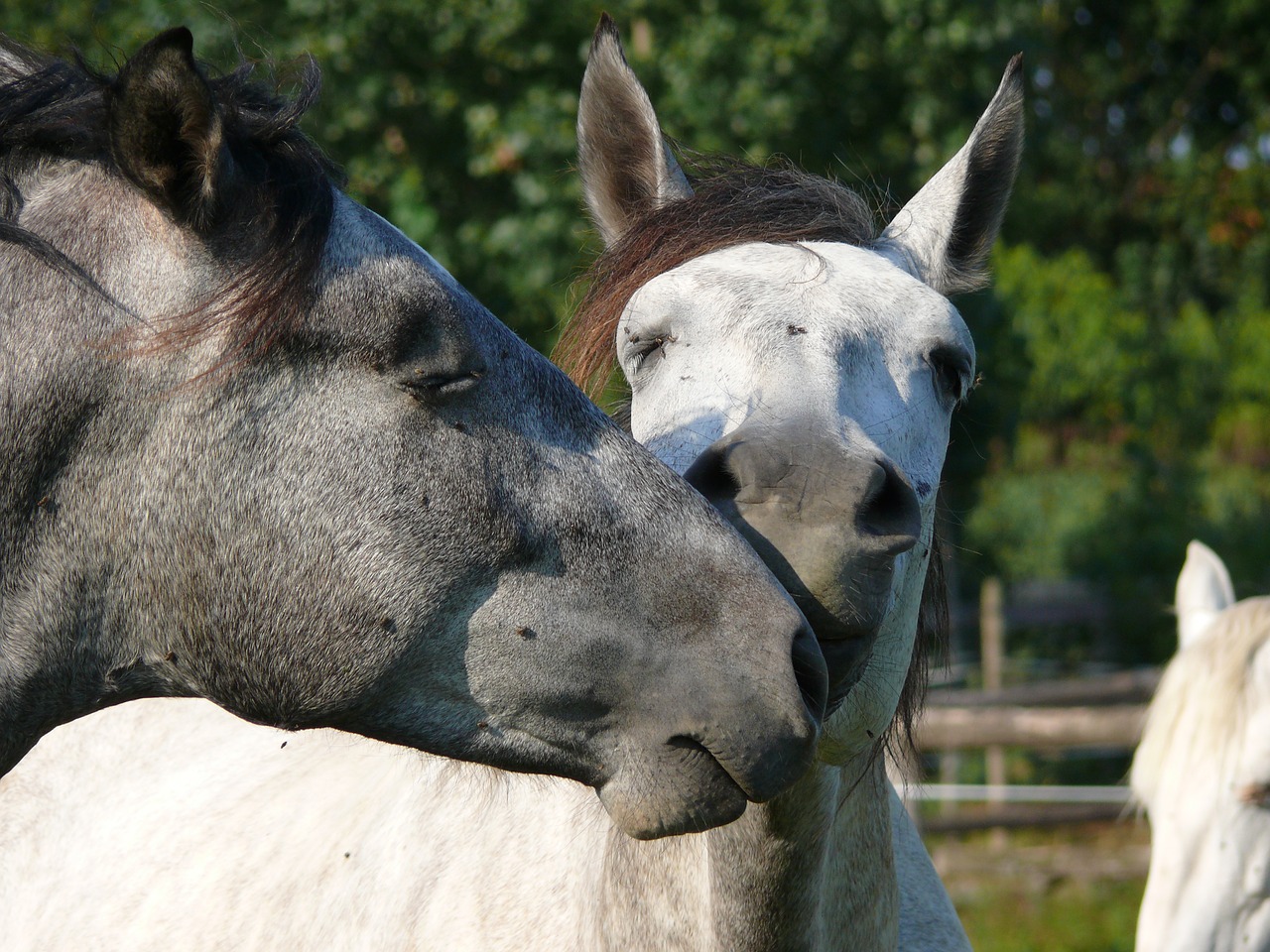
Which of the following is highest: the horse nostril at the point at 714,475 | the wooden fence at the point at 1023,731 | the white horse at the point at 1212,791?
the horse nostril at the point at 714,475

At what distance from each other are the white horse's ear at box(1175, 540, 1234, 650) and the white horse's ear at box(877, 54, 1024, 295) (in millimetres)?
2728

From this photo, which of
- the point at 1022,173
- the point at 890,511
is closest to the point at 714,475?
the point at 890,511

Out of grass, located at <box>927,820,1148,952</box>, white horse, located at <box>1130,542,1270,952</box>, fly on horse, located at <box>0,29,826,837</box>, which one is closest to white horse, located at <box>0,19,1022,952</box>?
fly on horse, located at <box>0,29,826,837</box>

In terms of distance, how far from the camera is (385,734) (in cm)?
169

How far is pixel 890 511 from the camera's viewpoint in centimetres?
192

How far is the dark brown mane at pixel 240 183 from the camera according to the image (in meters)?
1.57

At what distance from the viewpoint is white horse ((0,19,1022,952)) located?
193 cm

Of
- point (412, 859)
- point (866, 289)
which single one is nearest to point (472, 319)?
point (866, 289)

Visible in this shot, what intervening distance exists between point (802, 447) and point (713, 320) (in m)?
0.46

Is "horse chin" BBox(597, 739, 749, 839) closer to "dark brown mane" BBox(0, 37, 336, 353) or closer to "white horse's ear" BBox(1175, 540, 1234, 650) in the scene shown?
"dark brown mane" BBox(0, 37, 336, 353)

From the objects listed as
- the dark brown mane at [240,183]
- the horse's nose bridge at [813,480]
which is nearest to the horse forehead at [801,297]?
the horse's nose bridge at [813,480]

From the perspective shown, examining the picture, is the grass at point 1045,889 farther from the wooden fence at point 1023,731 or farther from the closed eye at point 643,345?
the closed eye at point 643,345

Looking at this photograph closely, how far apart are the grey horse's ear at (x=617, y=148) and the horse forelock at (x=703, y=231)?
0.48 ft

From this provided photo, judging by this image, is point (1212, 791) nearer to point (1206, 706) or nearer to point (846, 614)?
point (1206, 706)
